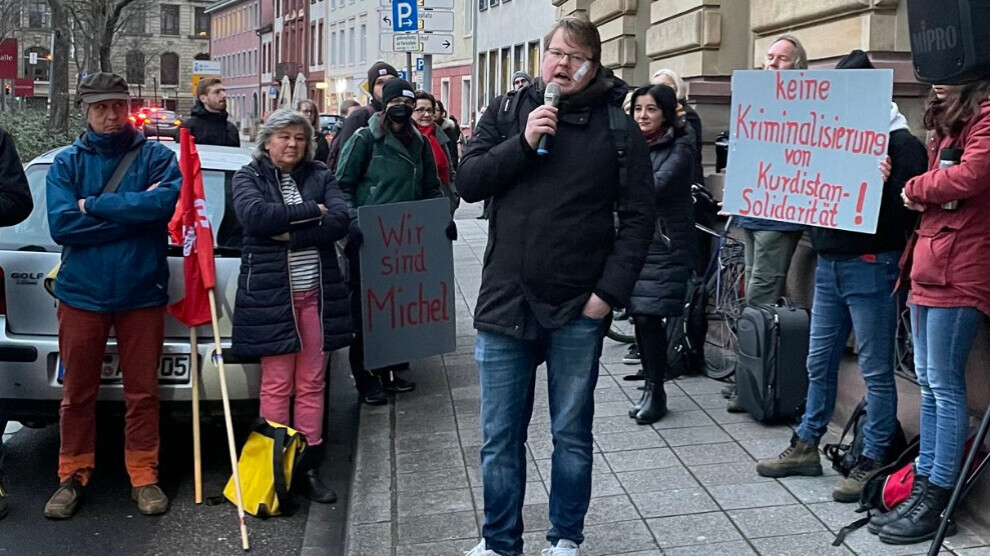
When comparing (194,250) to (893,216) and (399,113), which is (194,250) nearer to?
(399,113)

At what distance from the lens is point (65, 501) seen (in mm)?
5719

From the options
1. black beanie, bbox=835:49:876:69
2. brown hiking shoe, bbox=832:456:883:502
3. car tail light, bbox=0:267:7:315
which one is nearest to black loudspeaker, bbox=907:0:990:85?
black beanie, bbox=835:49:876:69

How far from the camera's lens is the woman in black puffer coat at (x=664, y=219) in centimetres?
663

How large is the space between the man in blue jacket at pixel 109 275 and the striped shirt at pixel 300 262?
1.66ft

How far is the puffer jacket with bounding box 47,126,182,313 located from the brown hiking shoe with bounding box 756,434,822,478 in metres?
2.86

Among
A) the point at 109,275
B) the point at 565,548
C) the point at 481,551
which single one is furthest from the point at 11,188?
the point at 565,548

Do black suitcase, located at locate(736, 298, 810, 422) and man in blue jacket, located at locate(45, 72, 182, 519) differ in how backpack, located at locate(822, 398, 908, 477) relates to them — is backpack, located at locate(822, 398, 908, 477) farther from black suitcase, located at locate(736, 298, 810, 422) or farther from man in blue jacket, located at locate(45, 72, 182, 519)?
man in blue jacket, located at locate(45, 72, 182, 519)

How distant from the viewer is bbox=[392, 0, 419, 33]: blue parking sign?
15742 millimetres

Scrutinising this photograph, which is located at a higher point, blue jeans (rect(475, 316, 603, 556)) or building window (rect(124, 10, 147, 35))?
building window (rect(124, 10, 147, 35))

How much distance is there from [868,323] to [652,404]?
1.71 metres

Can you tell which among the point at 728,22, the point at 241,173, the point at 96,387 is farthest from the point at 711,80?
the point at 96,387

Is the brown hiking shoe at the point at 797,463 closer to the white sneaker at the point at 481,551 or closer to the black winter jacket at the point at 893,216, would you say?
the black winter jacket at the point at 893,216

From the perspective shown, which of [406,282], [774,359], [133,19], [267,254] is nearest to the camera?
[267,254]

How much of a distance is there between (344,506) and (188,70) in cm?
10990
